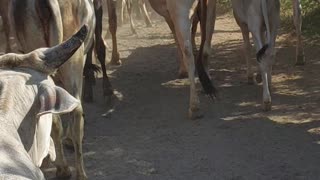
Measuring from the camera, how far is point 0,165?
2930 mm

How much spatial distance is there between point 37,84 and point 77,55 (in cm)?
268

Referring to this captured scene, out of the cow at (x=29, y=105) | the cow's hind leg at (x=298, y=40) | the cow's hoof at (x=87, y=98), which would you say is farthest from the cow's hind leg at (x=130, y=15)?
the cow at (x=29, y=105)

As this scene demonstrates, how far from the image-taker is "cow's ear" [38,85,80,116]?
3.33 meters

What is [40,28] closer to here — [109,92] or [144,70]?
[109,92]

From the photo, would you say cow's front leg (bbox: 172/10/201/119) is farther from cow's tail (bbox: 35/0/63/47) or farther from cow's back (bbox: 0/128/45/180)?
cow's back (bbox: 0/128/45/180)

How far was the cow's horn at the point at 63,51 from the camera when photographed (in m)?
3.54

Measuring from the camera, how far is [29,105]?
11.1 ft

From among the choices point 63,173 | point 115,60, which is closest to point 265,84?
point 63,173

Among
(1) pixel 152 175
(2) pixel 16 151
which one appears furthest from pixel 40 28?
(2) pixel 16 151

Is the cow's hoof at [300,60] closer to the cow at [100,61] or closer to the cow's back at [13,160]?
the cow at [100,61]

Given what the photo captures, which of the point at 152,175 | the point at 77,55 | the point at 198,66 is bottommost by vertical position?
the point at 152,175

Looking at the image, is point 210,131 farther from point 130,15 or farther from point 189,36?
point 130,15

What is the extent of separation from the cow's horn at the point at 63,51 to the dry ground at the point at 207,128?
300 cm

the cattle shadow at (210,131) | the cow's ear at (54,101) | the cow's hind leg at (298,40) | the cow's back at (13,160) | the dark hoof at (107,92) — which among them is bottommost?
the cattle shadow at (210,131)
